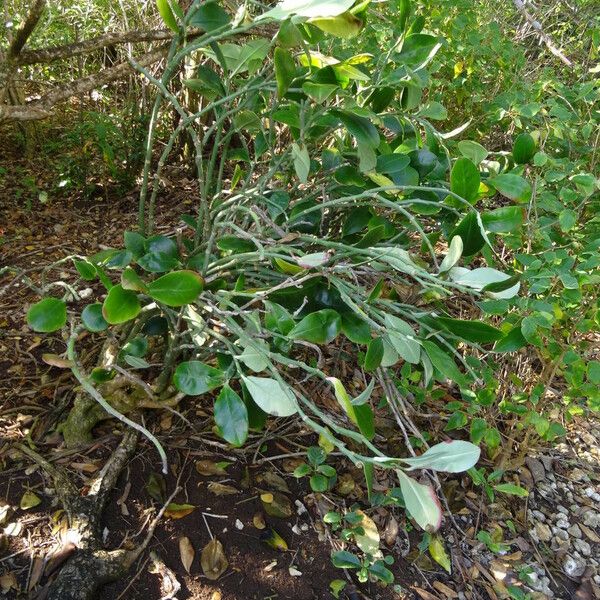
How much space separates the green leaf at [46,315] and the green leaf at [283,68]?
0.58 m

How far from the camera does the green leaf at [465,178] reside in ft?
3.49

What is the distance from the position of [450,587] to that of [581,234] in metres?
1.08

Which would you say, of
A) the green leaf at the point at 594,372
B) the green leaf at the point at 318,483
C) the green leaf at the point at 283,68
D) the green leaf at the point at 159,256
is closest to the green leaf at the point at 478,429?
the green leaf at the point at 594,372

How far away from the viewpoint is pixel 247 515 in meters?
1.57

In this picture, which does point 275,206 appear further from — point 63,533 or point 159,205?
point 159,205

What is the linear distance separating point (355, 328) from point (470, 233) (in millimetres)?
297

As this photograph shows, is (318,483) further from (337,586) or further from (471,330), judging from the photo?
(471,330)

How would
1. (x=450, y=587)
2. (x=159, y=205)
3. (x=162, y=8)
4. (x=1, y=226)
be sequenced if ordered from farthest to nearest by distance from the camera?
(x=159, y=205), (x=1, y=226), (x=450, y=587), (x=162, y=8)

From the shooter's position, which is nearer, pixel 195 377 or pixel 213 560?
pixel 195 377

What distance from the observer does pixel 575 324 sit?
1.61m

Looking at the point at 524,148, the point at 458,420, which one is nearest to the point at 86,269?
the point at 524,148

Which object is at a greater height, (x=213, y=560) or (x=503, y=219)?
(x=503, y=219)

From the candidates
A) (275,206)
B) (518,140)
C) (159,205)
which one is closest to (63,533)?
(275,206)

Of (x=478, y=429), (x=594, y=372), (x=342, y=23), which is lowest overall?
(x=478, y=429)
